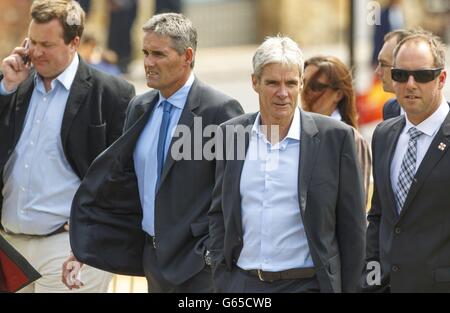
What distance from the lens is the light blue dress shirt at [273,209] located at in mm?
5801

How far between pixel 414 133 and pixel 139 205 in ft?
5.38

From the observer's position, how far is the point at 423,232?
5820 mm

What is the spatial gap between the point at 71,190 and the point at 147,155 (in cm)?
→ 78

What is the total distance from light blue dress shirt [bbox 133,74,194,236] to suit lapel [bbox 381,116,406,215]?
3.85 feet

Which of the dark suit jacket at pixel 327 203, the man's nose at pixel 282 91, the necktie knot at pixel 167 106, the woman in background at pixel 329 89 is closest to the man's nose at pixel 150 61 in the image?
the necktie knot at pixel 167 106

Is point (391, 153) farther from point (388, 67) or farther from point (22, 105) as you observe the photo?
point (22, 105)

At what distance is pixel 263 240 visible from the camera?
19.1ft

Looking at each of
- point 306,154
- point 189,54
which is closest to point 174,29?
point 189,54

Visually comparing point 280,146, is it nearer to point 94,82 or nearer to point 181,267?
point 181,267

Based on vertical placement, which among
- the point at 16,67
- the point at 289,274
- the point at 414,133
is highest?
the point at 16,67

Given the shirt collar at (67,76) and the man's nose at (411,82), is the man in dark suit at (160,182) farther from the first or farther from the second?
the man's nose at (411,82)

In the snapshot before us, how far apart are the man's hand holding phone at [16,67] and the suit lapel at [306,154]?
1.99 meters

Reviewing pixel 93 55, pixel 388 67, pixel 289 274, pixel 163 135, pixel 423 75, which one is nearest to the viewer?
pixel 289 274

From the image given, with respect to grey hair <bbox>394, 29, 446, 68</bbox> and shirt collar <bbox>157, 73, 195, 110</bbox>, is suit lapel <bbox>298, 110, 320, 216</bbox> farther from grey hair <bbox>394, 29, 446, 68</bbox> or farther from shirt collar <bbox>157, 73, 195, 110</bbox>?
shirt collar <bbox>157, 73, 195, 110</bbox>
